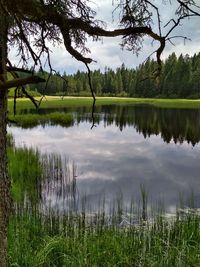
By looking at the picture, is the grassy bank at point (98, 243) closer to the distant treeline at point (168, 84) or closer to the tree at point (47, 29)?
the tree at point (47, 29)

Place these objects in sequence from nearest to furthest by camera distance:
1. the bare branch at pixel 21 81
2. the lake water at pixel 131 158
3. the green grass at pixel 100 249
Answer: the bare branch at pixel 21 81 → the green grass at pixel 100 249 → the lake water at pixel 131 158

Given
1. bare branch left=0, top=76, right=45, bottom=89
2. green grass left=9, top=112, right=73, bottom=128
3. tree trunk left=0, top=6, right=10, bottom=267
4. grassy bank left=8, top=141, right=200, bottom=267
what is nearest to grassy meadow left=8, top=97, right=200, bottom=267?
grassy bank left=8, top=141, right=200, bottom=267

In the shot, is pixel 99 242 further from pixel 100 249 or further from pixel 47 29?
pixel 47 29

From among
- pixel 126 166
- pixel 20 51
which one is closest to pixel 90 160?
pixel 126 166

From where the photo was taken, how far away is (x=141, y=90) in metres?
129

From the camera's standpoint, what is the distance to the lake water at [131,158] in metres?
15.2

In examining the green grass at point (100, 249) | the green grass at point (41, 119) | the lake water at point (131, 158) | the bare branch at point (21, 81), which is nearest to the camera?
the bare branch at point (21, 81)

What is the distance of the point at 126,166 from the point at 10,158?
306 inches

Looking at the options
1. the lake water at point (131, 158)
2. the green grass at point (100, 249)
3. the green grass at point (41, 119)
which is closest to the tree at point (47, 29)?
the green grass at point (100, 249)

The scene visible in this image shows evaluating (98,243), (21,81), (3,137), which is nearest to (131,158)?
(98,243)

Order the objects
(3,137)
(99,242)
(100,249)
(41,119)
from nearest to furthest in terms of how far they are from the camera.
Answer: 1. (3,137)
2. (100,249)
3. (99,242)
4. (41,119)

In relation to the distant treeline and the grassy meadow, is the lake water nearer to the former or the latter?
the grassy meadow

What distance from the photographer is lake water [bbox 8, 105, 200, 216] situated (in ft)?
50.0

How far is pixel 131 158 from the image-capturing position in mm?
24141
